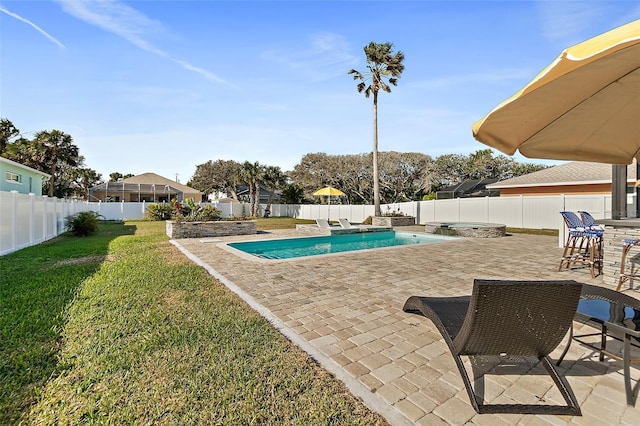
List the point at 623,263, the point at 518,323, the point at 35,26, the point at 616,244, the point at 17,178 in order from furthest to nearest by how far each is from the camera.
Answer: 1. the point at 17,178
2. the point at 35,26
3. the point at 616,244
4. the point at 623,263
5. the point at 518,323

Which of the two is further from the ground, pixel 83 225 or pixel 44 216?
pixel 44 216

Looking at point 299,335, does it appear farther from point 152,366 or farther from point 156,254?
point 156,254

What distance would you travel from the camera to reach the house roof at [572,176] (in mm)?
17969

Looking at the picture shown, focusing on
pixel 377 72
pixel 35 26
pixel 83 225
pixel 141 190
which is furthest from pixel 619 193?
pixel 141 190

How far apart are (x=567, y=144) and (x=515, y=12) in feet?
26.0

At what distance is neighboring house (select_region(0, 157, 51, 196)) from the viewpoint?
51.9 ft

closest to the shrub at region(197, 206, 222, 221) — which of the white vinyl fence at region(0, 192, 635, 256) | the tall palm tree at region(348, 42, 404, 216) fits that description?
the white vinyl fence at region(0, 192, 635, 256)

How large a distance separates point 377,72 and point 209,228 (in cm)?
1503

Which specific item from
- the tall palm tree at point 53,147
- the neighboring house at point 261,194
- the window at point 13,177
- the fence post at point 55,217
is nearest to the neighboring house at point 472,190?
the neighboring house at point 261,194

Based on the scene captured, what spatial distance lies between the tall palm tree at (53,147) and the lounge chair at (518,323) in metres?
35.5

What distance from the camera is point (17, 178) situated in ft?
58.2

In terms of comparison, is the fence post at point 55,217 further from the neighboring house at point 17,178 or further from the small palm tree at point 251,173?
the small palm tree at point 251,173

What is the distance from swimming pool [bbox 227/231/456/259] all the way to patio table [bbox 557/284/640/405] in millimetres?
7760

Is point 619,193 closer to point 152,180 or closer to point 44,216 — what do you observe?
point 44,216
